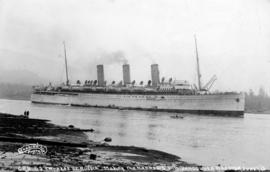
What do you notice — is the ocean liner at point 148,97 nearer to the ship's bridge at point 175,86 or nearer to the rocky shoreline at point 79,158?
the ship's bridge at point 175,86

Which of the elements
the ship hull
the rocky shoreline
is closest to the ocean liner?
the ship hull

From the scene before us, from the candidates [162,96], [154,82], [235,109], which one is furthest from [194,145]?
[154,82]

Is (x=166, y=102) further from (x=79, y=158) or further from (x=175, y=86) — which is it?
(x=79, y=158)

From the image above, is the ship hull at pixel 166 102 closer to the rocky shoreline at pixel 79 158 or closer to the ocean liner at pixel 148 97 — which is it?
the ocean liner at pixel 148 97

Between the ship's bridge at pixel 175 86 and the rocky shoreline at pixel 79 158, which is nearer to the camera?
the rocky shoreline at pixel 79 158

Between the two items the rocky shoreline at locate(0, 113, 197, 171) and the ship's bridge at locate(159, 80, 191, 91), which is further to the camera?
the ship's bridge at locate(159, 80, 191, 91)

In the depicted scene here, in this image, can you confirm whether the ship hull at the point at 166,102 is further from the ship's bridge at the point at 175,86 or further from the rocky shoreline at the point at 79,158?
the rocky shoreline at the point at 79,158

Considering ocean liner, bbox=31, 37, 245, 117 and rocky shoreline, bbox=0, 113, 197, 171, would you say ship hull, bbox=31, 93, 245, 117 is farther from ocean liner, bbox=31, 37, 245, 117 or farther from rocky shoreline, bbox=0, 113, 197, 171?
rocky shoreline, bbox=0, 113, 197, 171

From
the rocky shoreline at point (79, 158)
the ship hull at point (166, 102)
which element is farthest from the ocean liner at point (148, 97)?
the rocky shoreline at point (79, 158)
